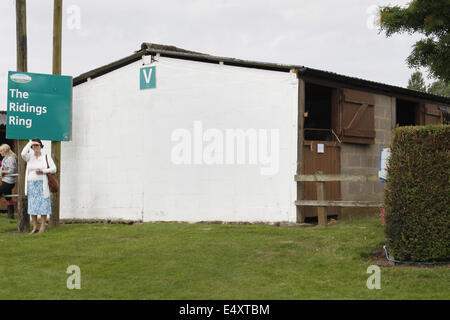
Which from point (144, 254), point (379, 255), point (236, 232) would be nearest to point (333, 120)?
point (236, 232)

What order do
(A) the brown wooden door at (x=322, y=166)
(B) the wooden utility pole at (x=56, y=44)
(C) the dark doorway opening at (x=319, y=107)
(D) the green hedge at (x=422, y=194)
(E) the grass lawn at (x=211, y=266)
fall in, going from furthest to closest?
(C) the dark doorway opening at (x=319, y=107), (B) the wooden utility pole at (x=56, y=44), (A) the brown wooden door at (x=322, y=166), (D) the green hedge at (x=422, y=194), (E) the grass lawn at (x=211, y=266)

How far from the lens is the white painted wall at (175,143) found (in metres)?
11.8

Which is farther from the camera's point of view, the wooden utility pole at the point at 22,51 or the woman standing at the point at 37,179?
the wooden utility pole at the point at 22,51

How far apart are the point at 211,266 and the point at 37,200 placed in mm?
5267

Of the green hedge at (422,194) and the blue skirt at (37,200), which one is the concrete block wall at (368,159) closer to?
the green hedge at (422,194)

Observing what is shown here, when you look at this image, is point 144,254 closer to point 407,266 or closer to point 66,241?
point 66,241

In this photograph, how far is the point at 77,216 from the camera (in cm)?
1426

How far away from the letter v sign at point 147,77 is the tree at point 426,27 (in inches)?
226

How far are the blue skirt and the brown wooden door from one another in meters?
5.43

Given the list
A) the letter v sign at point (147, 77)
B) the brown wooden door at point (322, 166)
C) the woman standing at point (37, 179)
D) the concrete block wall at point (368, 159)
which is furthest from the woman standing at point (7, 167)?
the concrete block wall at point (368, 159)

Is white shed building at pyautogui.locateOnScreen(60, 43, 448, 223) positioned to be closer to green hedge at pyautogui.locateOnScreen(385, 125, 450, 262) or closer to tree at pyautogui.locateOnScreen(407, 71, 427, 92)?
green hedge at pyautogui.locateOnScreen(385, 125, 450, 262)

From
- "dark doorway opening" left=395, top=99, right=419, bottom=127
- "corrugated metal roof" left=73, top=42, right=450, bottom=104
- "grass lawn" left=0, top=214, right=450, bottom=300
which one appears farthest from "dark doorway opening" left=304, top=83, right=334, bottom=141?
"grass lawn" left=0, top=214, right=450, bottom=300

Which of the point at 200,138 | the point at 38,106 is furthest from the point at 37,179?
the point at 200,138

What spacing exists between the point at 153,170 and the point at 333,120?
442 centimetres
